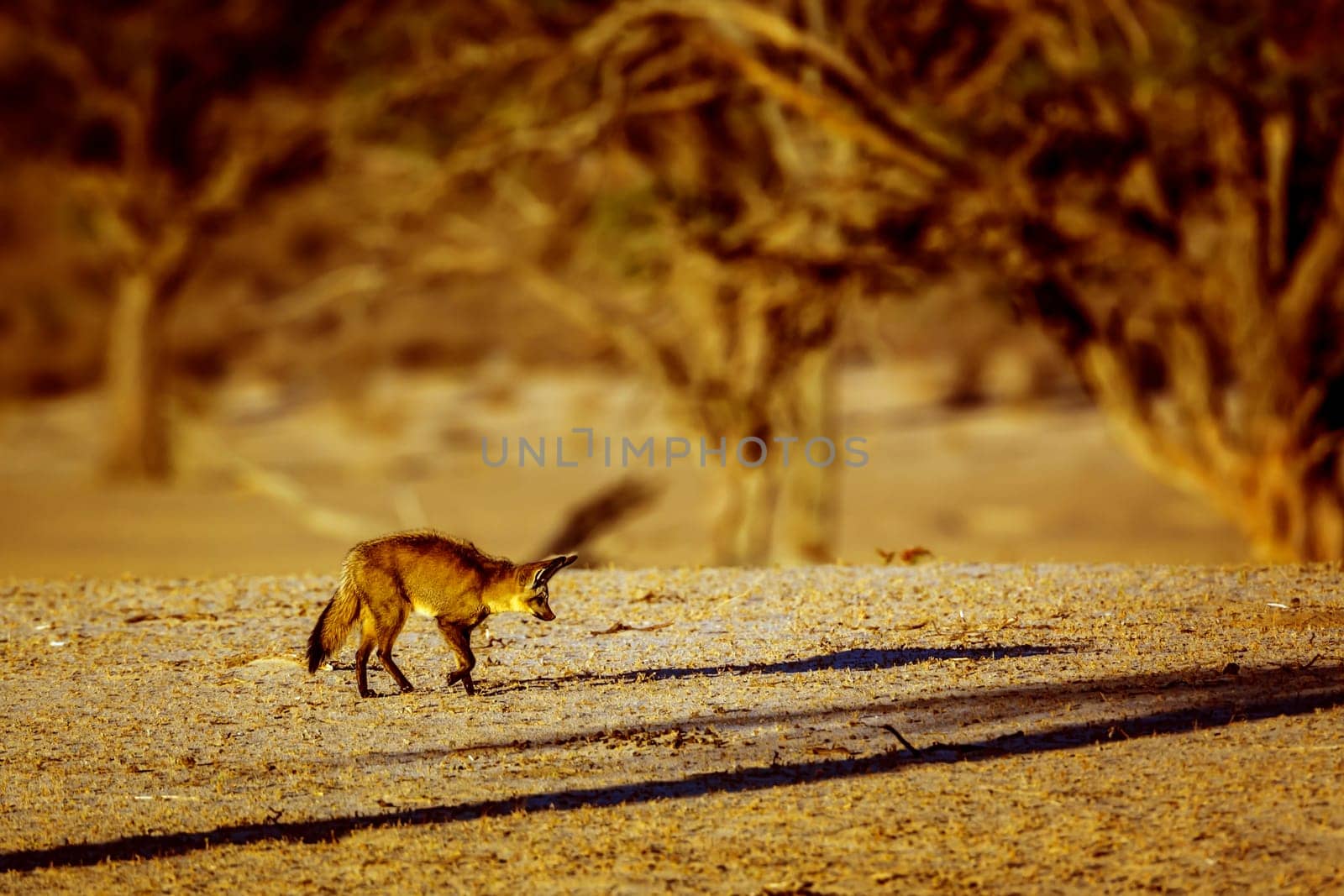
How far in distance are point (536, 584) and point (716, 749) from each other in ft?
3.78

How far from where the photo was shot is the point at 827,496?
68.6 feet

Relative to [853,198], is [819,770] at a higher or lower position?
Result: lower

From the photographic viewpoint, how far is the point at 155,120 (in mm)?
28984

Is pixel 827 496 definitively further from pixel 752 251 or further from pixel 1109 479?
pixel 1109 479

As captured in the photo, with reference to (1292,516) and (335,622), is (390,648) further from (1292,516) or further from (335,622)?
(1292,516)

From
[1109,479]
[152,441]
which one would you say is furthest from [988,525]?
[152,441]

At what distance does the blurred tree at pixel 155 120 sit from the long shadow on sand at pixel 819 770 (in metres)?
21.3

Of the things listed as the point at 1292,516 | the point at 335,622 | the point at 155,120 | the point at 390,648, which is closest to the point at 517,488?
the point at 155,120

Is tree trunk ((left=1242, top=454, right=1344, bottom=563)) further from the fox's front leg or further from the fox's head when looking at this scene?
the fox's front leg

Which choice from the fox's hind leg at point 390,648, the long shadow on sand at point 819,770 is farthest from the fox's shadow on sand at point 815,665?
the long shadow on sand at point 819,770

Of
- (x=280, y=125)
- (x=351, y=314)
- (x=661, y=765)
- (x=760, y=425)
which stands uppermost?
(x=280, y=125)

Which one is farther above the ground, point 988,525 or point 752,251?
point 752,251

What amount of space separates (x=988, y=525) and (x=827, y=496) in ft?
26.8

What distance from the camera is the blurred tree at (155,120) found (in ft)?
90.4
